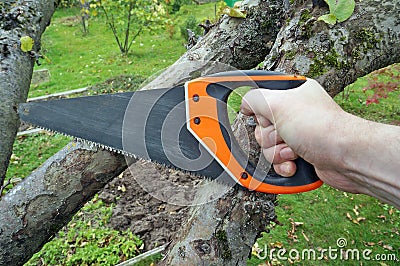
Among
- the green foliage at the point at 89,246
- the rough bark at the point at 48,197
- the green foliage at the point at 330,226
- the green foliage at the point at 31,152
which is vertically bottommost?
the green foliage at the point at 31,152

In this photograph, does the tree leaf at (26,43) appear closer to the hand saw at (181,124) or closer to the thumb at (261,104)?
the hand saw at (181,124)

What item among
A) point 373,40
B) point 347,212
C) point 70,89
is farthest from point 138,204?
point 70,89

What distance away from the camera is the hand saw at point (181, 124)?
66.2 inches

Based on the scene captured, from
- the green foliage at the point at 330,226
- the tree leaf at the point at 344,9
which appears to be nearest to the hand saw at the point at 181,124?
the tree leaf at the point at 344,9

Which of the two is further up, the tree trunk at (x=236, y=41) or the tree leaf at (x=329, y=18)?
the tree leaf at (x=329, y=18)

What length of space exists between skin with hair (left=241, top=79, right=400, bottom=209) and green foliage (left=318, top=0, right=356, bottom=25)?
0.58 meters

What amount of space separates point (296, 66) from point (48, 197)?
1399mm

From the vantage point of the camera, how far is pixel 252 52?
2447mm

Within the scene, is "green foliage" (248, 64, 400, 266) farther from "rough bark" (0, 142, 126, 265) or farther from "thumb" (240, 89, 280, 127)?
"thumb" (240, 89, 280, 127)

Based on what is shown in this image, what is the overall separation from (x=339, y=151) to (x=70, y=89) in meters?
6.77

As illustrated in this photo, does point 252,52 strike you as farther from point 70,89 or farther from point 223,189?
point 70,89

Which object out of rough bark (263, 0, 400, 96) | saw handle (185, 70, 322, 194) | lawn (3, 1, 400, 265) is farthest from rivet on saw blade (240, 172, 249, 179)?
lawn (3, 1, 400, 265)

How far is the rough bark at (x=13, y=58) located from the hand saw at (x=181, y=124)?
0.29 feet

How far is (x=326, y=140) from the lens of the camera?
1.46 meters
